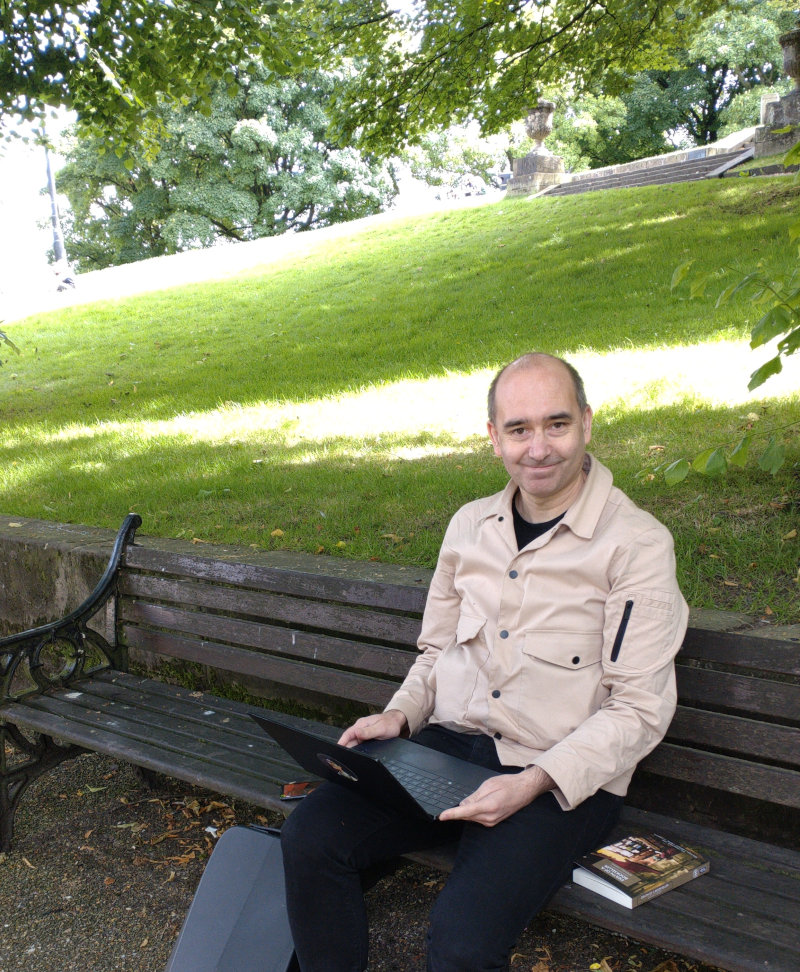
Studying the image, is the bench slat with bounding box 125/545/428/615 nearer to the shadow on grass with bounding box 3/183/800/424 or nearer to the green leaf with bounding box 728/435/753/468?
the green leaf with bounding box 728/435/753/468

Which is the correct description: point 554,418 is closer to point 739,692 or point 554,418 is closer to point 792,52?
point 739,692

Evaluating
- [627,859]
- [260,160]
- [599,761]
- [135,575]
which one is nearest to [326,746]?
[599,761]

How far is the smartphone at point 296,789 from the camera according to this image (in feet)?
9.80

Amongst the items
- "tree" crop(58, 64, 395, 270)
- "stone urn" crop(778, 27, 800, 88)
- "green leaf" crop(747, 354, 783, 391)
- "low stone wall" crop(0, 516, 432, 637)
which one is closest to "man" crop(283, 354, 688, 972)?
"green leaf" crop(747, 354, 783, 391)

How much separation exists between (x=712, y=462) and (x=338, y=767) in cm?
145

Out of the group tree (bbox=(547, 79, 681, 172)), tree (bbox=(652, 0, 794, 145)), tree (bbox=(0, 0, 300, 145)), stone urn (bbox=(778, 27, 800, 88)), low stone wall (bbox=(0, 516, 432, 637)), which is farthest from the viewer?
tree (bbox=(547, 79, 681, 172))

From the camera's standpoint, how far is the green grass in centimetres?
474

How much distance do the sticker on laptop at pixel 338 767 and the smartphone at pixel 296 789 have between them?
0.56m

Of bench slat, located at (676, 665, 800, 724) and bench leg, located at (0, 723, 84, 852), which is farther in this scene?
bench leg, located at (0, 723, 84, 852)

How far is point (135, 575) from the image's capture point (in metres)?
4.32

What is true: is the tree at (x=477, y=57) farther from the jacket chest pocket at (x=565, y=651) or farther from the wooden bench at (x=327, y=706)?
the jacket chest pocket at (x=565, y=651)

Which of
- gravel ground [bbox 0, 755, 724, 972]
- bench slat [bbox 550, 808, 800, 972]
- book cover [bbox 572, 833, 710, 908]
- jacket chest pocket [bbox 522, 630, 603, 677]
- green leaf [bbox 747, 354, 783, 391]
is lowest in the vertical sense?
gravel ground [bbox 0, 755, 724, 972]

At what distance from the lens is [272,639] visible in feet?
12.3

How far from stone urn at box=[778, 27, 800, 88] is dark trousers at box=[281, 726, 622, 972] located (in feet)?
53.3
